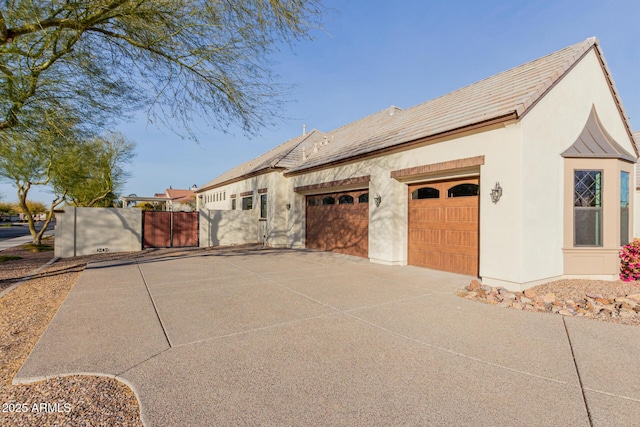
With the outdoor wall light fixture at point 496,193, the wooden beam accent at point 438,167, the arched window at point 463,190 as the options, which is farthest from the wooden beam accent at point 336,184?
the outdoor wall light fixture at point 496,193

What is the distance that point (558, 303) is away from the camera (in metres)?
6.24

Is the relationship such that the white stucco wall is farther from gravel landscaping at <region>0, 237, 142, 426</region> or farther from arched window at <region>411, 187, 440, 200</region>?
gravel landscaping at <region>0, 237, 142, 426</region>

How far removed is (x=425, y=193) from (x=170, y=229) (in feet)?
46.2

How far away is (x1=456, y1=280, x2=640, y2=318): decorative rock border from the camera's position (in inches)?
229

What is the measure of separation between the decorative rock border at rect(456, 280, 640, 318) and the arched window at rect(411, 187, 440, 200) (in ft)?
11.6

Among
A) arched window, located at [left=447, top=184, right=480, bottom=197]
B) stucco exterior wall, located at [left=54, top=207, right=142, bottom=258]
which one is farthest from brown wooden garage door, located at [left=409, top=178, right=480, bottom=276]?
stucco exterior wall, located at [left=54, top=207, right=142, bottom=258]

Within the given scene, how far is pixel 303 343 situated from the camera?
14.7 ft

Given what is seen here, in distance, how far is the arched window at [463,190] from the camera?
8847mm

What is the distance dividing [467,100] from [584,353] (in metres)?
8.20

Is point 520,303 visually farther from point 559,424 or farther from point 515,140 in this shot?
point 559,424

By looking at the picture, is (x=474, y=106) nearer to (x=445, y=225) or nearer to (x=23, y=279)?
(x=445, y=225)

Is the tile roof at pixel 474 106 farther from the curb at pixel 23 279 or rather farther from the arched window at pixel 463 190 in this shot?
the curb at pixel 23 279

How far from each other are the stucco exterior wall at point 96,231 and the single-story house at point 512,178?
11.6m

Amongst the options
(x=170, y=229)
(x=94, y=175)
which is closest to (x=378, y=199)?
(x=170, y=229)
